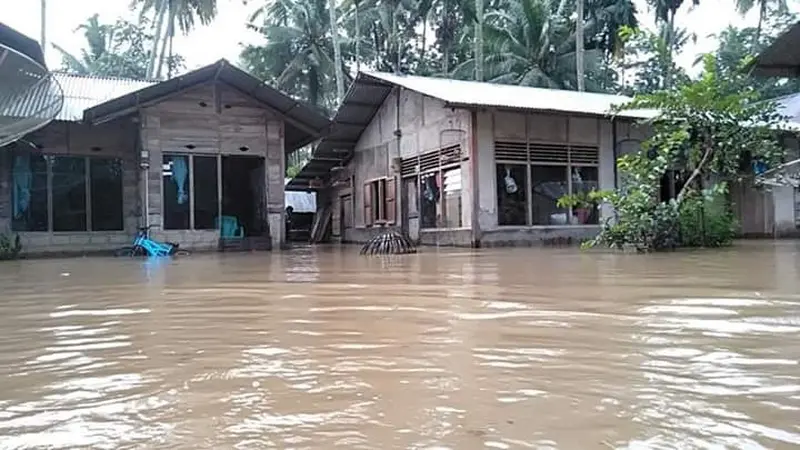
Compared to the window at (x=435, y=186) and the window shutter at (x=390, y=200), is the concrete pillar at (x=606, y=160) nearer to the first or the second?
the window at (x=435, y=186)

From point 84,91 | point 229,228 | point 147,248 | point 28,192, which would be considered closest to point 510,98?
point 229,228

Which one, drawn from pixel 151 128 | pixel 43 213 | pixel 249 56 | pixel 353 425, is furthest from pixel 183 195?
pixel 249 56

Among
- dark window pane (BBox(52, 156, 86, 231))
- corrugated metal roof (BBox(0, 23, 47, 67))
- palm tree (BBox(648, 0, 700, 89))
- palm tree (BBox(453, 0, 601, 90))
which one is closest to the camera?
corrugated metal roof (BBox(0, 23, 47, 67))

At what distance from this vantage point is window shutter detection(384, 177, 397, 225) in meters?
16.4

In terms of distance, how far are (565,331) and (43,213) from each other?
1302cm

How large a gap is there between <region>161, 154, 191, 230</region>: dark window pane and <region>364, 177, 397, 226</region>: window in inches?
199

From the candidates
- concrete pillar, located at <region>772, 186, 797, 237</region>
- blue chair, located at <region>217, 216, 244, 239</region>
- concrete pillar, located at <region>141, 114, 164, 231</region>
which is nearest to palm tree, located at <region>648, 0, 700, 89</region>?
concrete pillar, located at <region>772, 186, 797, 237</region>

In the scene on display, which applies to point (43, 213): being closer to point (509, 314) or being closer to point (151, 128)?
point (151, 128)

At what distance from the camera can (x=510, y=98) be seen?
14.1 meters

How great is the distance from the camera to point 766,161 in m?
10.2

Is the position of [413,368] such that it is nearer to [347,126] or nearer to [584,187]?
[584,187]

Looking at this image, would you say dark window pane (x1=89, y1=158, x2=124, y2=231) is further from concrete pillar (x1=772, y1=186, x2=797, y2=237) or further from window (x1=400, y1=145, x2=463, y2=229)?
concrete pillar (x1=772, y1=186, x2=797, y2=237)

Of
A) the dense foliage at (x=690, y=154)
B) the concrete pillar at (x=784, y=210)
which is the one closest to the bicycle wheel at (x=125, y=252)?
the dense foliage at (x=690, y=154)

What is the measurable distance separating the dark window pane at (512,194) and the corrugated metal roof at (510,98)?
1376mm
